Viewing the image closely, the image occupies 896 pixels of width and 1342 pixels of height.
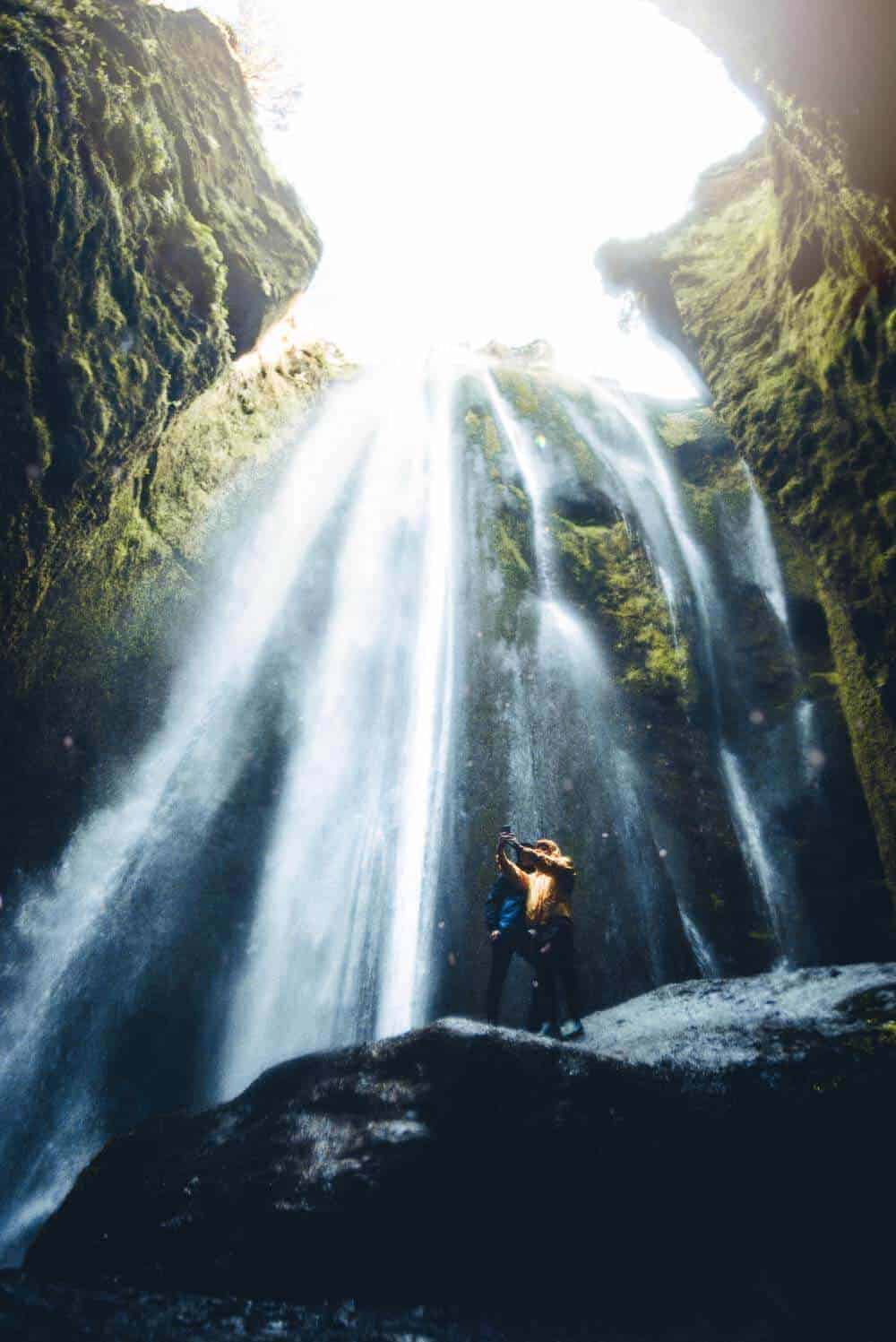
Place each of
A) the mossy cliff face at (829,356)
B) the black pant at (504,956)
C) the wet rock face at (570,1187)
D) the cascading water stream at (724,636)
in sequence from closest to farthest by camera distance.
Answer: the wet rock face at (570,1187) → the black pant at (504,956) → the mossy cliff face at (829,356) → the cascading water stream at (724,636)

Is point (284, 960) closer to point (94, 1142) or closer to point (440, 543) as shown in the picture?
point (94, 1142)

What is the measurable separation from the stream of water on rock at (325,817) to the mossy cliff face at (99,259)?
286cm

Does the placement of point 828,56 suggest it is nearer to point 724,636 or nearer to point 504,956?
point 724,636

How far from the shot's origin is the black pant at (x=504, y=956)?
16.2ft

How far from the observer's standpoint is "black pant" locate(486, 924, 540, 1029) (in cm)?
493

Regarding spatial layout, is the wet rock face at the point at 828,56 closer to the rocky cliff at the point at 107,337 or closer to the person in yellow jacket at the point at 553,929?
the rocky cliff at the point at 107,337

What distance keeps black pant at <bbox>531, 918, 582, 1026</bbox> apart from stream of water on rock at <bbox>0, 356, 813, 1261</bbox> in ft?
9.41

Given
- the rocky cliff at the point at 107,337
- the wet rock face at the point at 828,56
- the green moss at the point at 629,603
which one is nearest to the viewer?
the wet rock face at the point at 828,56

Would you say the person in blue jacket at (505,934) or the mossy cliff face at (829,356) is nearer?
the person in blue jacket at (505,934)

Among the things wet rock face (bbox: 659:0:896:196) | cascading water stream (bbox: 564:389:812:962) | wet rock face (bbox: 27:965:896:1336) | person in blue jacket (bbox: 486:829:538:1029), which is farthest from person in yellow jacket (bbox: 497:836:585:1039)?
wet rock face (bbox: 659:0:896:196)

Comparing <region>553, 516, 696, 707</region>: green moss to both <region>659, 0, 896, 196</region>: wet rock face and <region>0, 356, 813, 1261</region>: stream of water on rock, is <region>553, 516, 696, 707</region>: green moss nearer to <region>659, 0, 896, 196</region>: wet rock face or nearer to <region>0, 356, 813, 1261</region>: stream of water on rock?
<region>0, 356, 813, 1261</region>: stream of water on rock

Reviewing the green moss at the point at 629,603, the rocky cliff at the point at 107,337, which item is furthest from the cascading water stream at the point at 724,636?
the rocky cliff at the point at 107,337

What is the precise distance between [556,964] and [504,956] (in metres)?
0.47

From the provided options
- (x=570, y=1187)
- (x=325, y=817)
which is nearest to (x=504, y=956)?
(x=570, y=1187)
